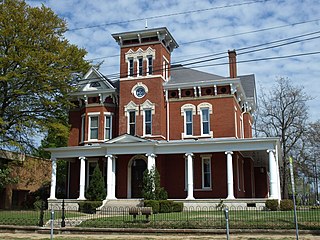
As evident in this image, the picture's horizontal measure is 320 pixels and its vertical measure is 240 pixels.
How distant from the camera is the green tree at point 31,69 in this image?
104ft

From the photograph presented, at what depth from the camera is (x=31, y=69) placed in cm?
3188

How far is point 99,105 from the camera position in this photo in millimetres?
36438

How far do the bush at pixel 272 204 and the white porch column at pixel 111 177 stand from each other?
11095 millimetres

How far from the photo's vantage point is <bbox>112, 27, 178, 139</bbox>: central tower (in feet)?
115

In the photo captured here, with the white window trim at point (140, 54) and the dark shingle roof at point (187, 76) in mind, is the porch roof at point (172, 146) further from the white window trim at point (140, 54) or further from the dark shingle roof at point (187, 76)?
the white window trim at point (140, 54)

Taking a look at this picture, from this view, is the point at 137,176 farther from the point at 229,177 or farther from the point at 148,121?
the point at 229,177

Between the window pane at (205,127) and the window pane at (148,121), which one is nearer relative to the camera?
the window pane at (205,127)

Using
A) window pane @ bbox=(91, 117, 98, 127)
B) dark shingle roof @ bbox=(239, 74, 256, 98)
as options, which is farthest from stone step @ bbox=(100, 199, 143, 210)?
dark shingle roof @ bbox=(239, 74, 256, 98)

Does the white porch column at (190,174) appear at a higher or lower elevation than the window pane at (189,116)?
lower

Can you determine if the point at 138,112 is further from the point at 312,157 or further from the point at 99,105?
the point at 312,157

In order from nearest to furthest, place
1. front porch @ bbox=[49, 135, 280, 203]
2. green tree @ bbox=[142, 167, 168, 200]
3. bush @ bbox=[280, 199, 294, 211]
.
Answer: bush @ bbox=[280, 199, 294, 211] < green tree @ bbox=[142, 167, 168, 200] < front porch @ bbox=[49, 135, 280, 203]

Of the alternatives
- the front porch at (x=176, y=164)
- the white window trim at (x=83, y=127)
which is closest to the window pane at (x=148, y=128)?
the front porch at (x=176, y=164)

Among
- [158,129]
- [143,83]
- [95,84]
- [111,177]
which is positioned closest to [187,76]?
[143,83]

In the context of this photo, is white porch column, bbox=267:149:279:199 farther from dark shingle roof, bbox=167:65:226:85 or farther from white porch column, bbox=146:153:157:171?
dark shingle roof, bbox=167:65:226:85
